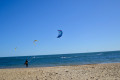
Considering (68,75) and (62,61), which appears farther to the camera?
(62,61)

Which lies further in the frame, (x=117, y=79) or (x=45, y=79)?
(x=45, y=79)

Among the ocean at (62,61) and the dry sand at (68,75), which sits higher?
the dry sand at (68,75)

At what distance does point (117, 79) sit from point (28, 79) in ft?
18.8

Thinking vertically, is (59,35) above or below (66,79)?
above

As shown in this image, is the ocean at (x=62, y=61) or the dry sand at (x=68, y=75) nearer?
the dry sand at (x=68, y=75)

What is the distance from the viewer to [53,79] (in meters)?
7.49

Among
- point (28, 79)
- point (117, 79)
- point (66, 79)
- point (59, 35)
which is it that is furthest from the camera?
point (59, 35)

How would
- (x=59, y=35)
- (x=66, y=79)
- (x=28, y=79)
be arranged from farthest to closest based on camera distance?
(x=59, y=35) → (x=28, y=79) → (x=66, y=79)

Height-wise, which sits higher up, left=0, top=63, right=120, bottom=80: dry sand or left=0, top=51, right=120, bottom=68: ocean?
left=0, top=63, right=120, bottom=80: dry sand

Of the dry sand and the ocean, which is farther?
the ocean

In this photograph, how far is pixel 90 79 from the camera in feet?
23.0

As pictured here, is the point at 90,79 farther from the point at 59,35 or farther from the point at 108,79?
the point at 59,35

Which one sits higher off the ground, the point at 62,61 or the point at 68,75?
the point at 68,75

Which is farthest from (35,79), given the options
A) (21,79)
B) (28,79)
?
(21,79)
